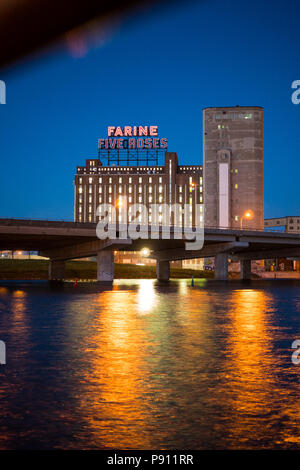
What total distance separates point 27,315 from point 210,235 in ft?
225

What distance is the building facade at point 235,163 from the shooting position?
18125cm

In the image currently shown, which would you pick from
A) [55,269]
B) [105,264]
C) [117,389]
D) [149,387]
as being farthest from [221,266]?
[117,389]

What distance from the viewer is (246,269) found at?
133000mm

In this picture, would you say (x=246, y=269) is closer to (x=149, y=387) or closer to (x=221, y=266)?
(x=221, y=266)

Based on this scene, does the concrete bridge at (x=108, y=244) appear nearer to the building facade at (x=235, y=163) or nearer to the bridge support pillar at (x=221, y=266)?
the bridge support pillar at (x=221, y=266)

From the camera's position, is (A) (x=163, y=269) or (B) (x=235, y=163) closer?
(A) (x=163, y=269)

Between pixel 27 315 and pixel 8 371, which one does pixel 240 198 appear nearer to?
pixel 27 315

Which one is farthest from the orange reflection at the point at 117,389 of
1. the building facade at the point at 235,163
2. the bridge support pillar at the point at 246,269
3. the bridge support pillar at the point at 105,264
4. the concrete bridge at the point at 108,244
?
the building facade at the point at 235,163

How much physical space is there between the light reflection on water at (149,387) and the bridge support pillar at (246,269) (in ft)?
369

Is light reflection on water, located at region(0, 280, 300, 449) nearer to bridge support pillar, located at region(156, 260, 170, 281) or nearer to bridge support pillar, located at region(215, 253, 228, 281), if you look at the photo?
bridge support pillar, located at region(215, 253, 228, 281)

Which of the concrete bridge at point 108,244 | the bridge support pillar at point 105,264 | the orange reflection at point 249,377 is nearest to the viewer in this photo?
the orange reflection at point 249,377

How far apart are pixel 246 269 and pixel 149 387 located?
411 feet

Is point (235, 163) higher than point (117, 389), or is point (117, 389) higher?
point (235, 163)
